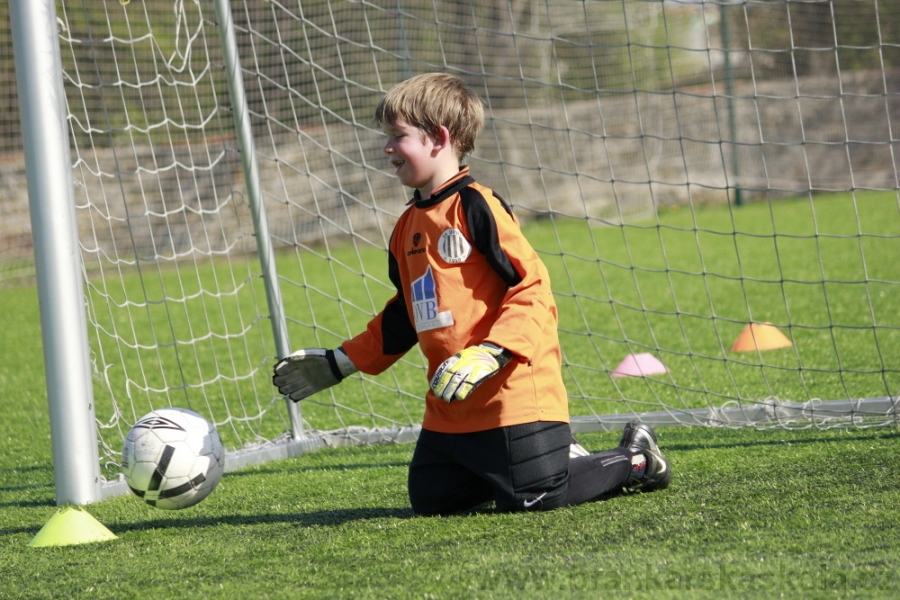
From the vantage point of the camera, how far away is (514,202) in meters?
13.8

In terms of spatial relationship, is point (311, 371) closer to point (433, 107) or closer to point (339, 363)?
point (339, 363)

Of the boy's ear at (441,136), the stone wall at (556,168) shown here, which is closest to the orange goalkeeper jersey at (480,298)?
the boy's ear at (441,136)

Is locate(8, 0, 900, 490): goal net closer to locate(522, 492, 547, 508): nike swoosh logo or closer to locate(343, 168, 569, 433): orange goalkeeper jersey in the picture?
locate(343, 168, 569, 433): orange goalkeeper jersey

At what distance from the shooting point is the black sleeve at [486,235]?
258 centimetres

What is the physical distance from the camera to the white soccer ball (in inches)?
103

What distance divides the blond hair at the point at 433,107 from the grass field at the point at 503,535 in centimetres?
106

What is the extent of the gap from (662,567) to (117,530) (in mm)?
1560

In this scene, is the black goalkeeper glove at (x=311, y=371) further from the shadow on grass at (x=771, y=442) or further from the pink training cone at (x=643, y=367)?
the pink training cone at (x=643, y=367)

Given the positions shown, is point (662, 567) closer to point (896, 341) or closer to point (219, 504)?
point (219, 504)

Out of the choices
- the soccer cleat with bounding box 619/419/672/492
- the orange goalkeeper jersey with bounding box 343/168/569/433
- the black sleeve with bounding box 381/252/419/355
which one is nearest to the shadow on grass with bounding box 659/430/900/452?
the soccer cleat with bounding box 619/419/672/492

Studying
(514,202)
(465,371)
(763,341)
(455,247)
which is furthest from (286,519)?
(514,202)

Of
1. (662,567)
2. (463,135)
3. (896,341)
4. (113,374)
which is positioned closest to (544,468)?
(662,567)

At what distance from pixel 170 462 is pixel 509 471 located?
898mm

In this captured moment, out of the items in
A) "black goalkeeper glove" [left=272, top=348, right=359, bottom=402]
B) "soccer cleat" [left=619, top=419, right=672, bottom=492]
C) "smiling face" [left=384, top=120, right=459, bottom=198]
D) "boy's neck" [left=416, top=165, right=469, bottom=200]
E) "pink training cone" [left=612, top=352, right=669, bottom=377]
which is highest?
"smiling face" [left=384, top=120, right=459, bottom=198]
